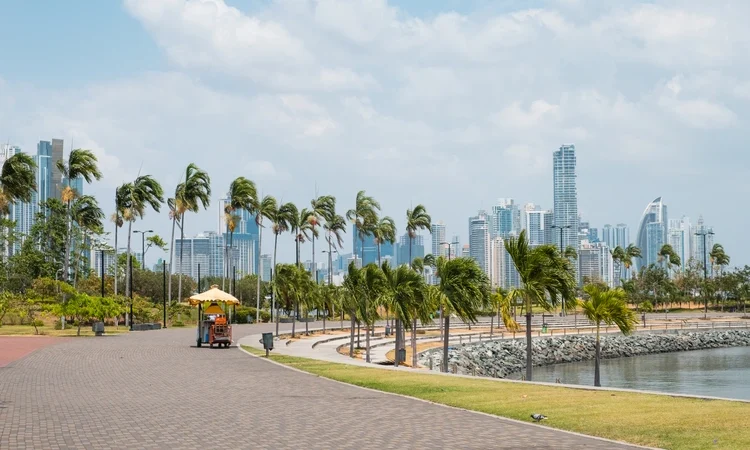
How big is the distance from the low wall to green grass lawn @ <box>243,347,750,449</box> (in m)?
20.2

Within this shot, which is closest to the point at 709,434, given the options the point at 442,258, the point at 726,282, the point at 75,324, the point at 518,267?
the point at 518,267

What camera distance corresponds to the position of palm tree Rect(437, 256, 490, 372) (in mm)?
36000

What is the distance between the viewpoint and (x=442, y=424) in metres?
16.5

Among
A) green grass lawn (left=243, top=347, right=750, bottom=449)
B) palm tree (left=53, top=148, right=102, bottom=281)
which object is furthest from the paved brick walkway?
palm tree (left=53, top=148, right=102, bottom=281)

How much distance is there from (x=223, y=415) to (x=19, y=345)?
29.7 m

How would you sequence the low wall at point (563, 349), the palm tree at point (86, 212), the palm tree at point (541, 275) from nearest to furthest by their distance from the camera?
the palm tree at point (541, 275) < the low wall at point (563, 349) < the palm tree at point (86, 212)

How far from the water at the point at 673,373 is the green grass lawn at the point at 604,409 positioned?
24924mm

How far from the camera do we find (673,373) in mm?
60344

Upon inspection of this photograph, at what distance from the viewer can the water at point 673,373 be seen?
49531 mm

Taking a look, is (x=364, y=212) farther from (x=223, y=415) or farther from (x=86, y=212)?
(x=223, y=415)

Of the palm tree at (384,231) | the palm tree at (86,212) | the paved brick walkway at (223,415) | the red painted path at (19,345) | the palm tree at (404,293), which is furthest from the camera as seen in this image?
the palm tree at (384,231)

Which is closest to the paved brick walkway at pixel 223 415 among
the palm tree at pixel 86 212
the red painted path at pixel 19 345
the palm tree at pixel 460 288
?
the red painted path at pixel 19 345

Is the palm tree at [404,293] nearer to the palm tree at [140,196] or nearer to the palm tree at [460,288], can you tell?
the palm tree at [460,288]

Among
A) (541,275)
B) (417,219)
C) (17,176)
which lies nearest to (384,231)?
(417,219)
